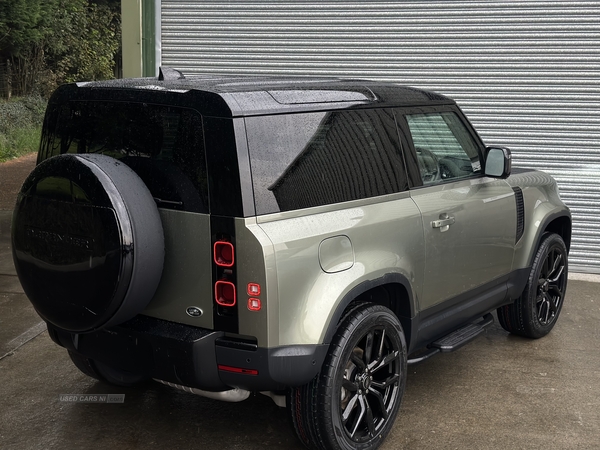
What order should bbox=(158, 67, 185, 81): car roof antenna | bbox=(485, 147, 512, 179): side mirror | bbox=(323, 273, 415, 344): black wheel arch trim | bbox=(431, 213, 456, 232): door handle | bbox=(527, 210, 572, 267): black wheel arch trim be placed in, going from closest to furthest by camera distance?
1. bbox=(323, 273, 415, 344): black wheel arch trim
2. bbox=(158, 67, 185, 81): car roof antenna
3. bbox=(431, 213, 456, 232): door handle
4. bbox=(485, 147, 512, 179): side mirror
5. bbox=(527, 210, 572, 267): black wheel arch trim

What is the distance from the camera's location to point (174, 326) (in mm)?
3391

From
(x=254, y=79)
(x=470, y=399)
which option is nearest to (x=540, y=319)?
(x=470, y=399)

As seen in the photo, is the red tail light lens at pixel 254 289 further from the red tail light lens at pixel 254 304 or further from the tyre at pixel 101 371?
the tyre at pixel 101 371

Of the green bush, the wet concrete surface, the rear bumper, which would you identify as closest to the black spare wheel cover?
the rear bumper

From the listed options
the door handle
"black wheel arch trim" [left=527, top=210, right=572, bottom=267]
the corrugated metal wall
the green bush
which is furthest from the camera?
the green bush

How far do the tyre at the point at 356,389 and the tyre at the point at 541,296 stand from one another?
1.75 m

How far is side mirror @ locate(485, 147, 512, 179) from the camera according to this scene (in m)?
4.70

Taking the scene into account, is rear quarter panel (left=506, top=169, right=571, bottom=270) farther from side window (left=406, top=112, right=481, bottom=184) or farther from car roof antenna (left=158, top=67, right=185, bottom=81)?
car roof antenna (left=158, top=67, right=185, bottom=81)

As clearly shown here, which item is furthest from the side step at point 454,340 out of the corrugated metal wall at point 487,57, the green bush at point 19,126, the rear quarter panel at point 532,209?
the green bush at point 19,126

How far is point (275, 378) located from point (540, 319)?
2.99m

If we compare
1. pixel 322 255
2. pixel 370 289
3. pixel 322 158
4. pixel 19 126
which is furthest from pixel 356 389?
pixel 19 126

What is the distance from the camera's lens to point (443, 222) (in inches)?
166

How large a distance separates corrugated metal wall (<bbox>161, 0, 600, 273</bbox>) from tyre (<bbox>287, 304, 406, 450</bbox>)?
4433mm

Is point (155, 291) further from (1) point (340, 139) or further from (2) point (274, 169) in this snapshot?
(1) point (340, 139)
